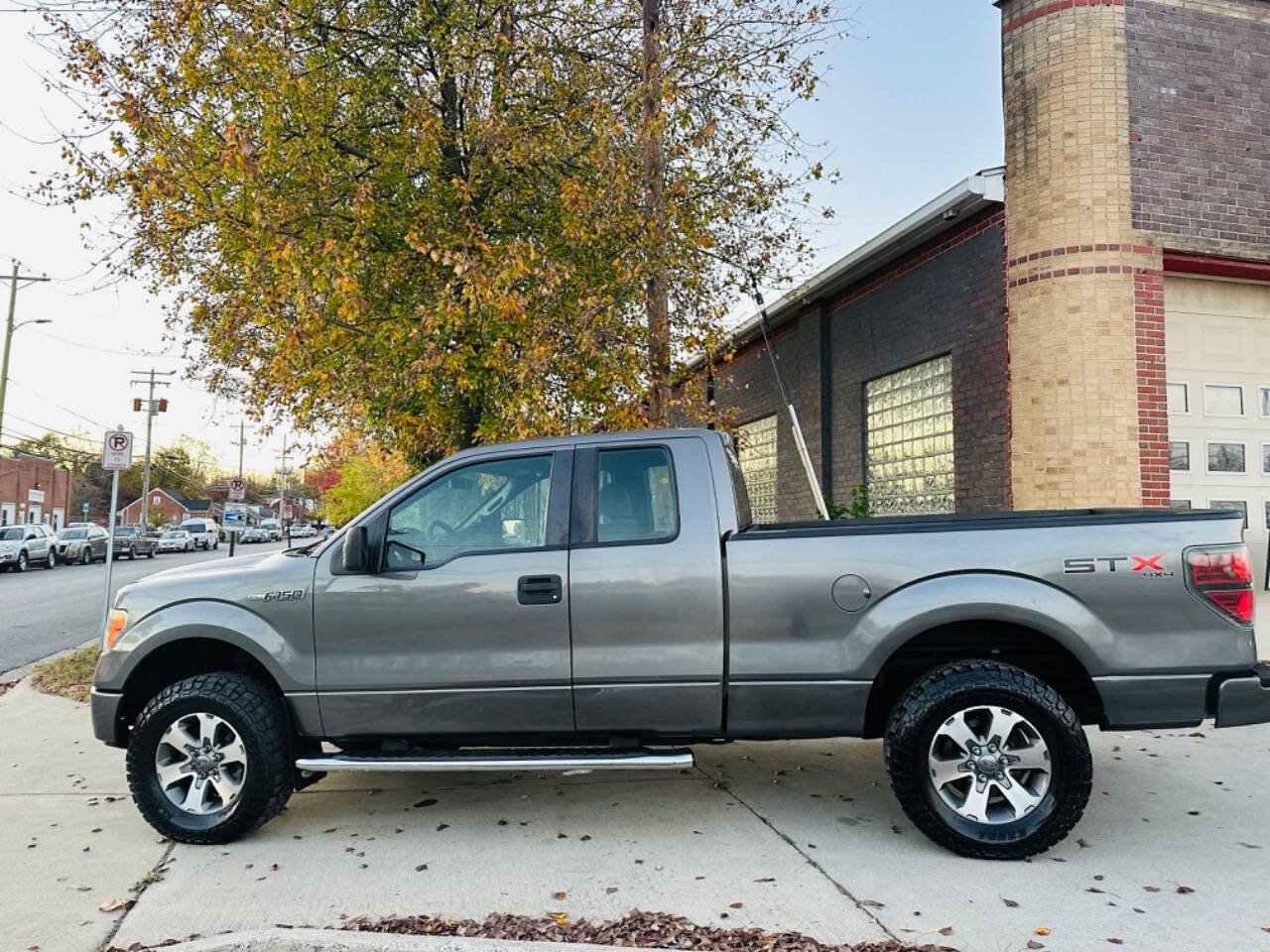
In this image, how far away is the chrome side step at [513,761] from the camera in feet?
14.3

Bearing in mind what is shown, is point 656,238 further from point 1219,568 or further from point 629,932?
point 629,932

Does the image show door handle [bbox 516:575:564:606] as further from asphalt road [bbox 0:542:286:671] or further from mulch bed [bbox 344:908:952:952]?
asphalt road [bbox 0:542:286:671]

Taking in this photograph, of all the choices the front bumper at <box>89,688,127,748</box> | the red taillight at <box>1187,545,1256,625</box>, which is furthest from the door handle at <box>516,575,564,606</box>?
the red taillight at <box>1187,545,1256,625</box>

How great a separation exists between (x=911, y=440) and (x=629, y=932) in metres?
9.32

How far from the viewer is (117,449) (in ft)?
43.7

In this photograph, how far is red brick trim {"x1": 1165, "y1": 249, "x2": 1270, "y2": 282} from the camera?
9484 millimetres

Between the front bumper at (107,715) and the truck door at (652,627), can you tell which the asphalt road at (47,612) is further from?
the truck door at (652,627)

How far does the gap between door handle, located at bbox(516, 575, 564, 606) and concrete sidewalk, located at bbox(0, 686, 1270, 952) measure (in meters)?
1.17

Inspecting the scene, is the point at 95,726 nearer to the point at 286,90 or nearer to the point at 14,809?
the point at 14,809

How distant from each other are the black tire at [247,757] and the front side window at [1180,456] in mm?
9117

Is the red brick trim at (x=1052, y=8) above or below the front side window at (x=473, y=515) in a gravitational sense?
above

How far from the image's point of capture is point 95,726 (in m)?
4.84

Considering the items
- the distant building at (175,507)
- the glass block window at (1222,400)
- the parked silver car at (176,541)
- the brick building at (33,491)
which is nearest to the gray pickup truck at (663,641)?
the glass block window at (1222,400)

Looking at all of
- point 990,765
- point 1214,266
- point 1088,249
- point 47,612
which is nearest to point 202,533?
point 47,612
